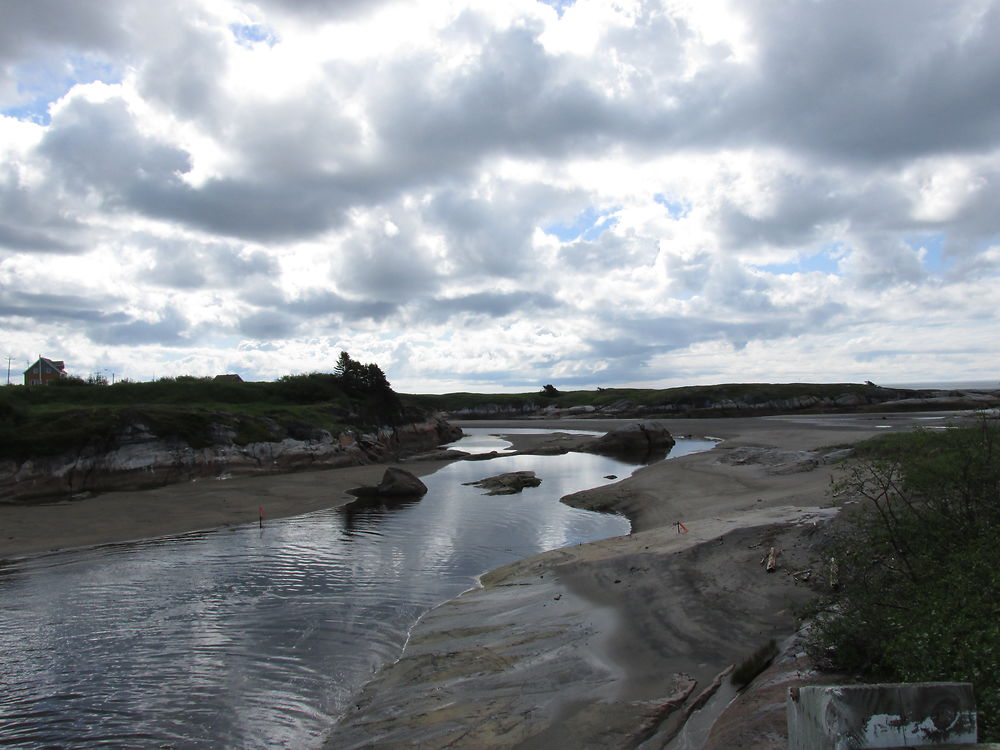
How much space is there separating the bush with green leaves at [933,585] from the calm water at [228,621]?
25.8ft

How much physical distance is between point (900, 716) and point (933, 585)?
4.83m

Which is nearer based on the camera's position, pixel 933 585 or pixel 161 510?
pixel 933 585

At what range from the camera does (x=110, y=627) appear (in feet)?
43.2

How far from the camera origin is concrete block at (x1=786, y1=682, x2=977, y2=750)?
3.54 m

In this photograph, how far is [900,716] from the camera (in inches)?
141

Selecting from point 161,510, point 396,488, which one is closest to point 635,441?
point 396,488

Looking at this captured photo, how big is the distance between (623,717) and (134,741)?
734 cm

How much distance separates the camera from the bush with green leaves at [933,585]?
571 centimetres

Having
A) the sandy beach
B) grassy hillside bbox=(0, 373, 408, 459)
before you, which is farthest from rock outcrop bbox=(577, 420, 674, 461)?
the sandy beach

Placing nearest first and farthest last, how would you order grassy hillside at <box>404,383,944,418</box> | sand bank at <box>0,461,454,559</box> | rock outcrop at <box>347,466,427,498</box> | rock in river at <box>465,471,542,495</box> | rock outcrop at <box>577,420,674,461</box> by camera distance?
1. sand bank at <box>0,461,454,559</box>
2. rock outcrop at <box>347,466,427,498</box>
3. rock in river at <box>465,471,542,495</box>
4. rock outcrop at <box>577,420,674,461</box>
5. grassy hillside at <box>404,383,944,418</box>

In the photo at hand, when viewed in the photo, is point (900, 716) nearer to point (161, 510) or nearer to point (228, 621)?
point (228, 621)

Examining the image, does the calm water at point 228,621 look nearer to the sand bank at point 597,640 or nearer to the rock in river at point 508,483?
the sand bank at point 597,640

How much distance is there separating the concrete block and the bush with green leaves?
1.60 metres

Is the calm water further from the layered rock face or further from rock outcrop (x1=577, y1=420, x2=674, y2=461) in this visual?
rock outcrop (x1=577, y1=420, x2=674, y2=461)
